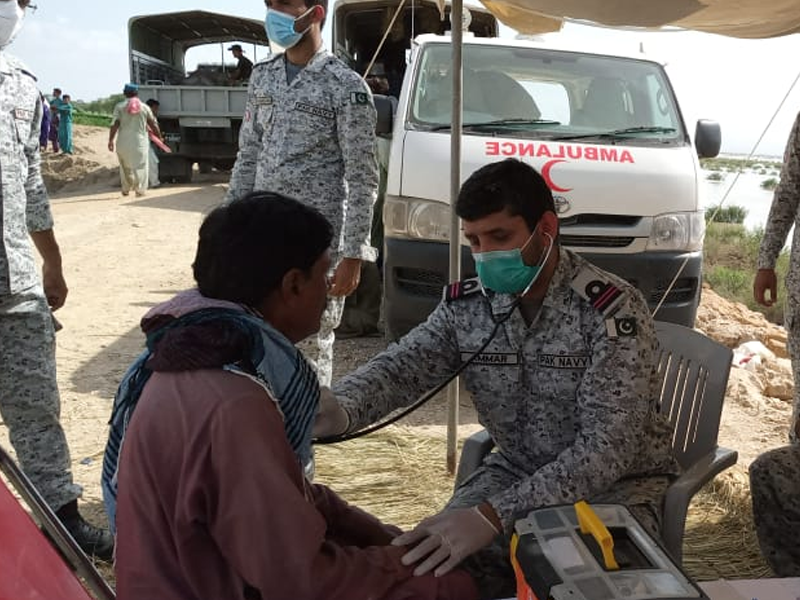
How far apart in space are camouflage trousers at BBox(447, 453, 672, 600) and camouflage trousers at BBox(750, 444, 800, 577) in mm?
450

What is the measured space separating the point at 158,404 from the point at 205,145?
14324 millimetres

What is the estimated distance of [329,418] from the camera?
1884 millimetres

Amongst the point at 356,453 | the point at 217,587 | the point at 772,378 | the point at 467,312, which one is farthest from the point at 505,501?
the point at 772,378

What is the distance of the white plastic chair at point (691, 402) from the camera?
2275 millimetres

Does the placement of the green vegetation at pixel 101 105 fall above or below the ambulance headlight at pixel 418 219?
above

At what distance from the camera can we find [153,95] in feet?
45.5

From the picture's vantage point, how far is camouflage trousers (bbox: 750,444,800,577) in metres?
2.27

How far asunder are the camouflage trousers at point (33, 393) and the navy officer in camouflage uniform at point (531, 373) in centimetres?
120

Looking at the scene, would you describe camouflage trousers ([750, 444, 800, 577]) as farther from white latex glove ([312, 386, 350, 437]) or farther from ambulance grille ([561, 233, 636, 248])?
ambulance grille ([561, 233, 636, 248])

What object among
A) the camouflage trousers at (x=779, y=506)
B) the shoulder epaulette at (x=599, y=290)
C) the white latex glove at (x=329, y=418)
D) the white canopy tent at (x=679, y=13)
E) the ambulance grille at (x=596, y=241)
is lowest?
the camouflage trousers at (x=779, y=506)

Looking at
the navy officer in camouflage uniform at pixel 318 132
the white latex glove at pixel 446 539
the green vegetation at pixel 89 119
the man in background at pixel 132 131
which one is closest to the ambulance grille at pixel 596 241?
the navy officer in camouflage uniform at pixel 318 132

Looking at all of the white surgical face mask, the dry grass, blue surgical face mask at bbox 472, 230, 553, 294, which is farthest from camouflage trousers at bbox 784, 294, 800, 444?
the white surgical face mask

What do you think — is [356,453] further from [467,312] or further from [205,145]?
[205,145]

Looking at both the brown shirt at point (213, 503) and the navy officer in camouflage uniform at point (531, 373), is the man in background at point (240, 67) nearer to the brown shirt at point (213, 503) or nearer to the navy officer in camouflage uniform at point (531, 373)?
the navy officer in camouflage uniform at point (531, 373)
